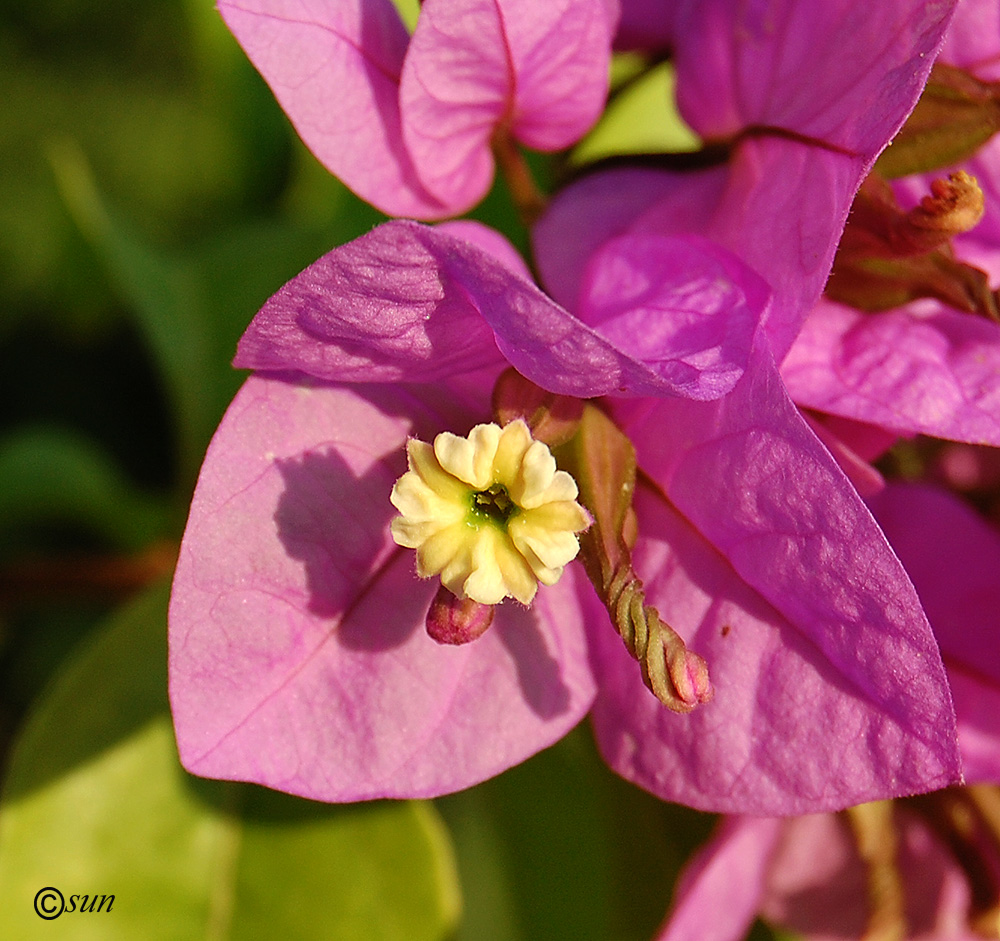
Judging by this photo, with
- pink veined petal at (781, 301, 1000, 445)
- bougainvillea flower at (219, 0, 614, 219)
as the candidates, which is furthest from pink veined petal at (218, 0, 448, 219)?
pink veined petal at (781, 301, 1000, 445)

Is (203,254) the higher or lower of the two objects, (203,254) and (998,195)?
the lower

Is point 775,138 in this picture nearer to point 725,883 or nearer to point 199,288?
point 725,883

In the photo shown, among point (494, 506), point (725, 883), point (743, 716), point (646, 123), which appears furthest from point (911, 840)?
point (646, 123)

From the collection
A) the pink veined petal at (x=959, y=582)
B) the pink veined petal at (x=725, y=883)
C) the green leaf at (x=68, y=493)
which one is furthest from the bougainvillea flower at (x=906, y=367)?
the green leaf at (x=68, y=493)

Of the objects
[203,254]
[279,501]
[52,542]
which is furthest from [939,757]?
[52,542]

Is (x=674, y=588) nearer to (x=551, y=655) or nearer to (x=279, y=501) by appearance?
(x=551, y=655)
